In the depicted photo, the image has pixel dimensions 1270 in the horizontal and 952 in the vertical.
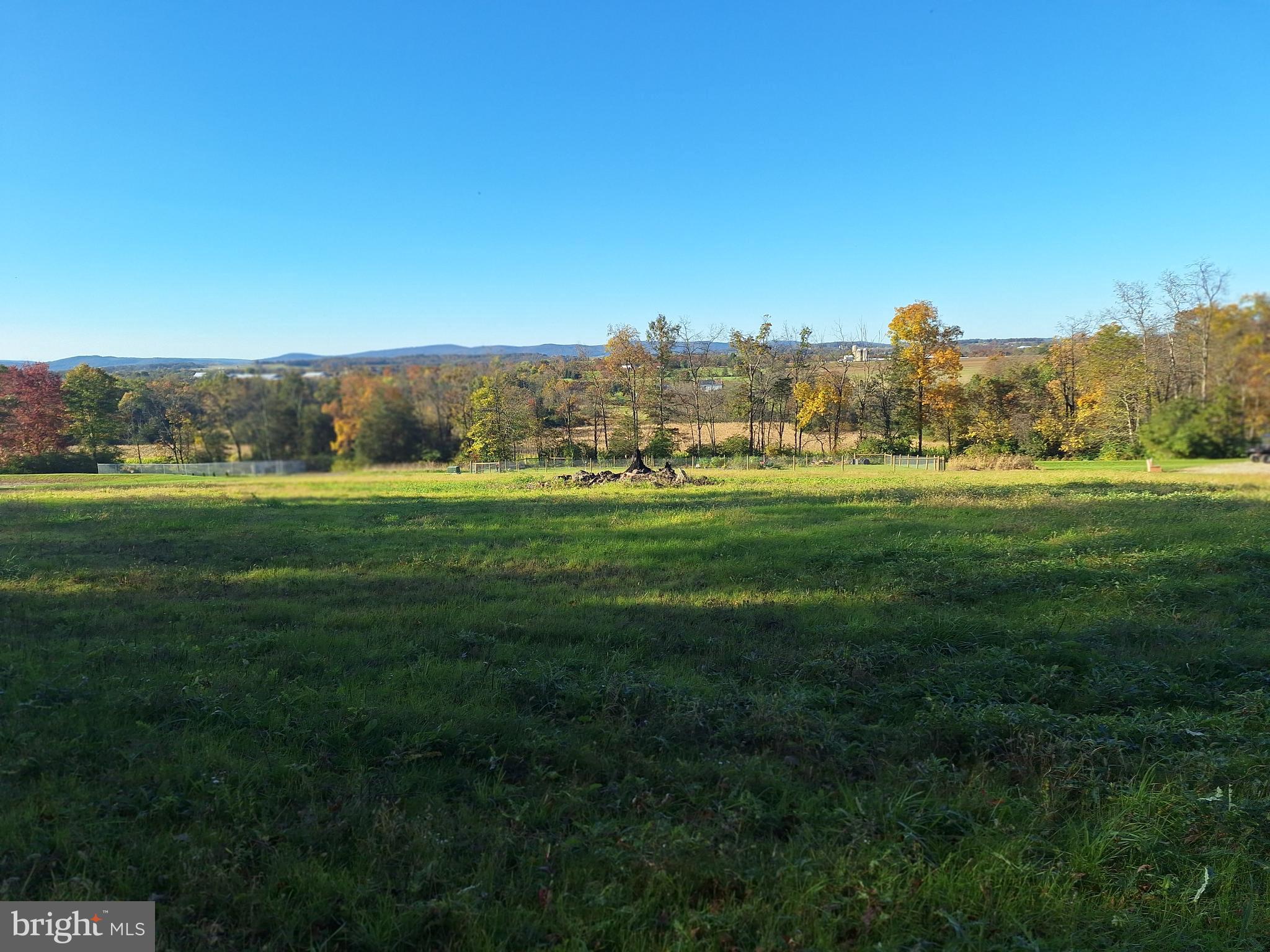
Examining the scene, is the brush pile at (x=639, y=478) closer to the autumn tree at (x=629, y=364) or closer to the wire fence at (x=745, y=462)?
the wire fence at (x=745, y=462)

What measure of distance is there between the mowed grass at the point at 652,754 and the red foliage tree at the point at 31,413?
21.1 meters

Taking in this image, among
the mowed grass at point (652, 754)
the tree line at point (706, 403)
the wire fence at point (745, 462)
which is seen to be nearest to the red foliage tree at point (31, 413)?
the tree line at point (706, 403)

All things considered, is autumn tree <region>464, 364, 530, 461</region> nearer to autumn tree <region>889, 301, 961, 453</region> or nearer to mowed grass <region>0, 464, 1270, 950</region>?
mowed grass <region>0, 464, 1270, 950</region>

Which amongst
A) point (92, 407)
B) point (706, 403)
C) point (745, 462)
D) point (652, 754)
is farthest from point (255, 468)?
point (706, 403)

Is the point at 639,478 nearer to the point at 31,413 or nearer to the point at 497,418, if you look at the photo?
the point at 497,418

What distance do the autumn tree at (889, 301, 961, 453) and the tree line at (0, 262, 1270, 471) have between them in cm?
13

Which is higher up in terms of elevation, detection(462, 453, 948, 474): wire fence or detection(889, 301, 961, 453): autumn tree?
detection(889, 301, 961, 453): autumn tree

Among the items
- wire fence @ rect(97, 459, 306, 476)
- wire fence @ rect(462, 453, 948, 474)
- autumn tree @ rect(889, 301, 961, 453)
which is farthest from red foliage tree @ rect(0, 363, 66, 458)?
autumn tree @ rect(889, 301, 961, 453)

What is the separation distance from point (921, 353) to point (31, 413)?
51.2m

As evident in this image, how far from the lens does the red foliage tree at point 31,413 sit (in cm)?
2502

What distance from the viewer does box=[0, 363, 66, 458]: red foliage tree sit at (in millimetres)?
25016

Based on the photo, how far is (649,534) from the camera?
13.2 m

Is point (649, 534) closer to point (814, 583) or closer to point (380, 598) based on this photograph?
point (814, 583)

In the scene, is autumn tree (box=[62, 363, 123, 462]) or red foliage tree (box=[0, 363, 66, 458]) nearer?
autumn tree (box=[62, 363, 123, 462])
